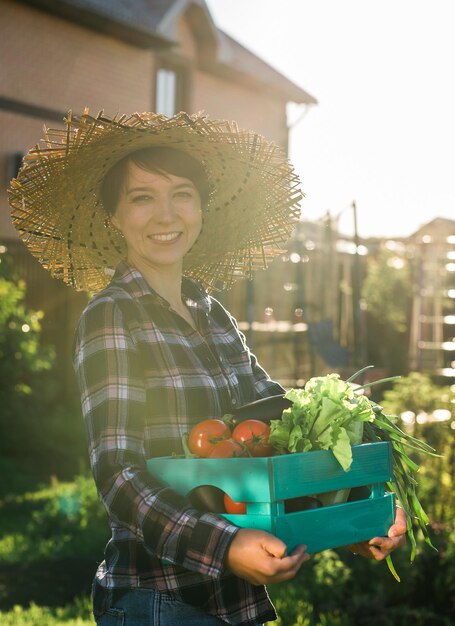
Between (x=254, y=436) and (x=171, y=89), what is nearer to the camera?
(x=254, y=436)

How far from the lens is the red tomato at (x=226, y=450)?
1913 millimetres

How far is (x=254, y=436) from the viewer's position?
6.37 ft

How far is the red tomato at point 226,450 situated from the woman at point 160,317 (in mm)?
124

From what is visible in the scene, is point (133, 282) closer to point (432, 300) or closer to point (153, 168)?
point (153, 168)

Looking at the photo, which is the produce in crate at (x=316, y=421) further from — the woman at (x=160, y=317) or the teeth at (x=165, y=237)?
the teeth at (x=165, y=237)

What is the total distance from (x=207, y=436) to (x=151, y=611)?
17.7 inches

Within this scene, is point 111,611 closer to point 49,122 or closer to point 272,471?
point 272,471

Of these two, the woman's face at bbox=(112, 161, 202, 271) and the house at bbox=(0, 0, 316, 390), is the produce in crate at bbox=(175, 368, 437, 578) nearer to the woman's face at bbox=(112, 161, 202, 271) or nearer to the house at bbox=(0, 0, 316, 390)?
the woman's face at bbox=(112, 161, 202, 271)

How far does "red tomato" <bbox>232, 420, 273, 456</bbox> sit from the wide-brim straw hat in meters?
0.87

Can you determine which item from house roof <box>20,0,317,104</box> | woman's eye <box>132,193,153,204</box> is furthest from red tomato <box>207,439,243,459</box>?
house roof <box>20,0,317,104</box>

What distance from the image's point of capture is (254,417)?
206 cm

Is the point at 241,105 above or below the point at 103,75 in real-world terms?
above

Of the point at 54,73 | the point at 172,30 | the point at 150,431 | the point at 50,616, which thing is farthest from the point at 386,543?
the point at 172,30

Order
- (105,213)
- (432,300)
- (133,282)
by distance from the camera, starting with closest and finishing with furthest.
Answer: (133,282) < (105,213) < (432,300)
